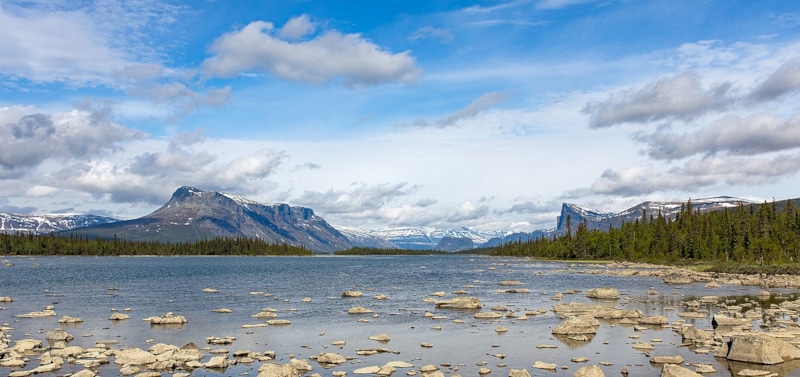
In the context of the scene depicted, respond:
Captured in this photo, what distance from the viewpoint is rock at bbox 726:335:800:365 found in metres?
36.5

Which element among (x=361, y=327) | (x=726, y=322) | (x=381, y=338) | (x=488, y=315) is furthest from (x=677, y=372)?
(x=361, y=327)

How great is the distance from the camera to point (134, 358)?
36.9m

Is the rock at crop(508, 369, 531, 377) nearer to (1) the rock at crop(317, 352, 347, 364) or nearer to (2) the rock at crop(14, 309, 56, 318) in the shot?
(1) the rock at crop(317, 352, 347, 364)

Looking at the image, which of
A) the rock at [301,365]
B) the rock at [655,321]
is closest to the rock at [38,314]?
the rock at [301,365]

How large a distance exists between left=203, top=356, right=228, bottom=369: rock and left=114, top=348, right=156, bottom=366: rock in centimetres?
367

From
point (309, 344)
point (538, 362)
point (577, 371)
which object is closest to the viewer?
point (577, 371)

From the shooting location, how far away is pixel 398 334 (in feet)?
162

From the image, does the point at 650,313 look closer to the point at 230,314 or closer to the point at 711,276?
the point at 230,314

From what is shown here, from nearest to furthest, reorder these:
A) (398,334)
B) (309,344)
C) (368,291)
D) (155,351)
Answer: (155,351), (309,344), (398,334), (368,291)

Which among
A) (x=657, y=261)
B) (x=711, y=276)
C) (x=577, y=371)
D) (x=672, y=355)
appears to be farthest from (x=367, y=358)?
(x=657, y=261)

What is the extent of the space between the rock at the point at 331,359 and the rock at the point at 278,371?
4.32 m

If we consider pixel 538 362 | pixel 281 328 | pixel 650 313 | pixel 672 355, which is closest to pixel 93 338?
pixel 281 328

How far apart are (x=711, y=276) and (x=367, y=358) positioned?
9820cm

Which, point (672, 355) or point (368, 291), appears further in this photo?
point (368, 291)
